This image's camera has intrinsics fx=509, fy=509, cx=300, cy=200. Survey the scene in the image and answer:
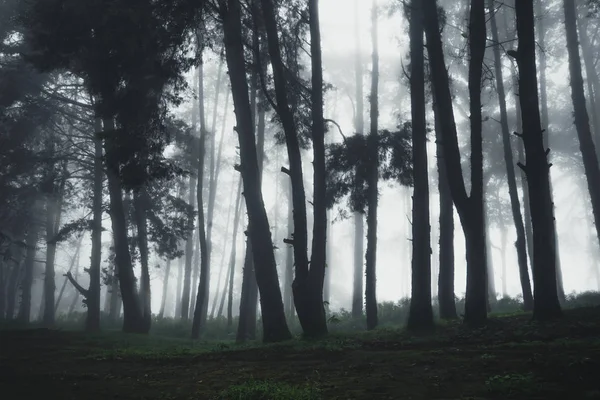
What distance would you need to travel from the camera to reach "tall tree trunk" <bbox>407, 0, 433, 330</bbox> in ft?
39.9

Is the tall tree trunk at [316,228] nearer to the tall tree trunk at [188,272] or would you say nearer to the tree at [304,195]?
the tree at [304,195]

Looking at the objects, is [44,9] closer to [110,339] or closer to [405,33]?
[110,339]

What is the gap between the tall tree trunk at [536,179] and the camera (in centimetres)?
1009

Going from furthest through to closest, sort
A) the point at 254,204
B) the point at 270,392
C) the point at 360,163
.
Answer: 1. the point at 360,163
2. the point at 254,204
3. the point at 270,392

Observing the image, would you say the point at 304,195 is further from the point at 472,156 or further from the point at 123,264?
the point at 123,264

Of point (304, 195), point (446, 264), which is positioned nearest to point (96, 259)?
point (304, 195)

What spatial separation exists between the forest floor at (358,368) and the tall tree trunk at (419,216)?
0.55m

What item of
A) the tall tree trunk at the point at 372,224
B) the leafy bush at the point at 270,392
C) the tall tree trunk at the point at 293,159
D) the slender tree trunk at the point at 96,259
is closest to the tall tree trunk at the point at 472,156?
the tall tree trunk at the point at 293,159

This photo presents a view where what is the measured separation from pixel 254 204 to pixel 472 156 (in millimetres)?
5487

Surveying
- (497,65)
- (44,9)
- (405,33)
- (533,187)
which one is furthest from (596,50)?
(44,9)

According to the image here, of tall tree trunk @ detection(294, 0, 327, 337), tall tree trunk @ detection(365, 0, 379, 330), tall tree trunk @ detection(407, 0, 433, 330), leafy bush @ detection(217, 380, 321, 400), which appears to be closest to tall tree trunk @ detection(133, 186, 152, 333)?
tall tree trunk @ detection(365, 0, 379, 330)

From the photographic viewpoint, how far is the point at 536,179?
10523mm

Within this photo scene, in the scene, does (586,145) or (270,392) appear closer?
(270,392)

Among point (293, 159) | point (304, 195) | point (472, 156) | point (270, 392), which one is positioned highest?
point (293, 159)
